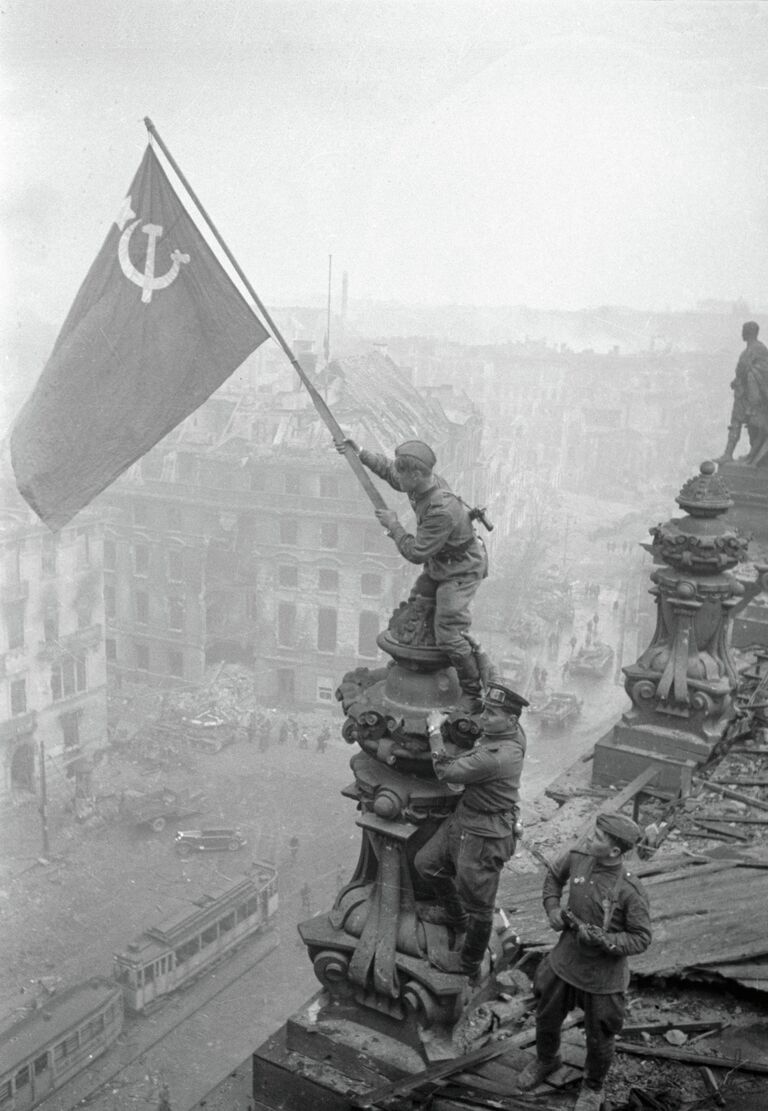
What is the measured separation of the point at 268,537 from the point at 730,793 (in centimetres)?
3135

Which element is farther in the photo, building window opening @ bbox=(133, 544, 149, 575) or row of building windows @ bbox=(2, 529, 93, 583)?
building window opening @ bbox=(133, 544, 149, 575)

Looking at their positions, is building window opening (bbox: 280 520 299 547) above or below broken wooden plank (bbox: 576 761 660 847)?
below

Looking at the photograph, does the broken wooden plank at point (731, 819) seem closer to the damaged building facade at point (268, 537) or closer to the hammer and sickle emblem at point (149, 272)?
the hammer and sickle emblem at point (149, 272)

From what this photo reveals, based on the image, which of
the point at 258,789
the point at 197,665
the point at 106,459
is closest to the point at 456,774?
the point at 106,459

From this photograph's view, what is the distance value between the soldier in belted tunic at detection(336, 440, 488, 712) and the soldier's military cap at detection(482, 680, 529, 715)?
341 mm

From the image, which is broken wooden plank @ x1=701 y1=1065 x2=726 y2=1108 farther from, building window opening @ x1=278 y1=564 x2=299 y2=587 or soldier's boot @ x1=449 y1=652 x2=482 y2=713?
building window opening @ x1=278 y1=564 x2=299 y2=587

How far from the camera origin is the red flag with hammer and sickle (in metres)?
8.21

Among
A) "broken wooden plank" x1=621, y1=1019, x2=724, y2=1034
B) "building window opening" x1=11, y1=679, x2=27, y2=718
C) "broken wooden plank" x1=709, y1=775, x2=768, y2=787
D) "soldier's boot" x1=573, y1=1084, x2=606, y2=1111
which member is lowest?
"building window opening" x1=11, y1=679, x2=27, y2=718

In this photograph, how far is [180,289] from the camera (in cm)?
837

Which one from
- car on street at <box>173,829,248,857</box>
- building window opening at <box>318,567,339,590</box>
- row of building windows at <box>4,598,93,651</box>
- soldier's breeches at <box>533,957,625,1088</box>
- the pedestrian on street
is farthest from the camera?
building window opening at <box>318,567,339,590</box>

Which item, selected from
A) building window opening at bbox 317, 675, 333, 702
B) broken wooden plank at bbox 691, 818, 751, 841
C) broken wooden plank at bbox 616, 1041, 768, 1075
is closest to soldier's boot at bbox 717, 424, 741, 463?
broken wooden plank at bbox 691, 818, 751, 841

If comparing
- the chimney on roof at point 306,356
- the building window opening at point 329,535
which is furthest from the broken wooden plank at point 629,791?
the building window opening at point 329,535

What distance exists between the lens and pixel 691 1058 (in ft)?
17.9

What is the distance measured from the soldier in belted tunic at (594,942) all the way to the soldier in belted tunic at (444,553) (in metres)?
Answer: 1.07
